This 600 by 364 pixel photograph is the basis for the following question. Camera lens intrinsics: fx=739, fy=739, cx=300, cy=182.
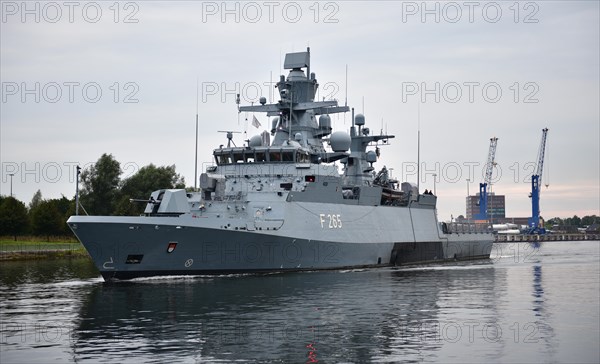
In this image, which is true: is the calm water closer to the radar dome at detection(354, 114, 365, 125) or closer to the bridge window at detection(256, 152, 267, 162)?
the bridge window at detection(256, 152, 267, 162)

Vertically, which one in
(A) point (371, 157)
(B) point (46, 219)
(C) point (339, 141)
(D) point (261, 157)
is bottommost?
(B) point (46, 219)

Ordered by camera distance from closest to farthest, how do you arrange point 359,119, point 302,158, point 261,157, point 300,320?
point 300,320 → point 261,157 → point 302,158 → point 359,119

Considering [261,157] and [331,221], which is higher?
[261,157]

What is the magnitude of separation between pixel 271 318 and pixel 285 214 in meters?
12.1

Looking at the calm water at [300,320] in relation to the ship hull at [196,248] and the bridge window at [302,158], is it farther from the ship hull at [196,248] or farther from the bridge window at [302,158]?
the bridge window at [302,158]

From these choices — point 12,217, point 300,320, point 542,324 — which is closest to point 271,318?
point 300,320

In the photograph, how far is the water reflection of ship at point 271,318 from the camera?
51.7 feet

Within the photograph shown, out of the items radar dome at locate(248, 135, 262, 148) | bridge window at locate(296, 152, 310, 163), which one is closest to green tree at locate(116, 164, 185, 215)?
radar dome at locate(248, 135, 262, 148)

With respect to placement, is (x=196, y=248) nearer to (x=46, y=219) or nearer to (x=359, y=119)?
(x=359, y=119)

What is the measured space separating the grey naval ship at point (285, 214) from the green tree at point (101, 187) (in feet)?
97.7

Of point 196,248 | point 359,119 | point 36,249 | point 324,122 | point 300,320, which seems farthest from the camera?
point 36,249

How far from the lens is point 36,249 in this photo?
53.4 meters

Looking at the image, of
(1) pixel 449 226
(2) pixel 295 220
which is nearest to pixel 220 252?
(2) pixel 295 220

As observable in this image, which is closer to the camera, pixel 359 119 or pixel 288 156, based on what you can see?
pixel 288 156
